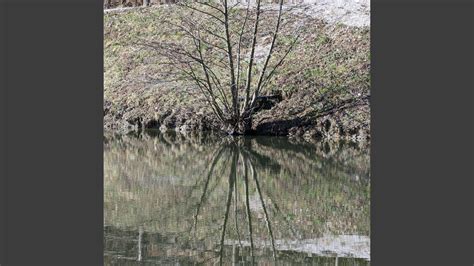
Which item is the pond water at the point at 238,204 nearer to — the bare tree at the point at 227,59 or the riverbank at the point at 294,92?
the riverbank at the point at 294,92

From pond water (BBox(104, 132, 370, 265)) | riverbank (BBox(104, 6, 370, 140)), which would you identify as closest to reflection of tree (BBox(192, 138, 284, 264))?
pond water (BBox(104, 132, 370, 265))

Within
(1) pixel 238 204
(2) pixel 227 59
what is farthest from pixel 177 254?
(2) pixel 227 59

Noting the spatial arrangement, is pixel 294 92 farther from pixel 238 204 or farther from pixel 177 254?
pixel 177 254

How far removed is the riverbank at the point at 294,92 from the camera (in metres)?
18.4

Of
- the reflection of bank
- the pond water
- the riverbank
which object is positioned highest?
the riverbank

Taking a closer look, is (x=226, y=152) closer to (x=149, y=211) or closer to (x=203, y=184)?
(x=203, y=184)

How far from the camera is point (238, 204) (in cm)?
993

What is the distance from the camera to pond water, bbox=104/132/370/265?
738cm

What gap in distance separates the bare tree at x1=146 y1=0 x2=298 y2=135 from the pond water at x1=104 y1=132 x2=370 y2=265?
1977 mm

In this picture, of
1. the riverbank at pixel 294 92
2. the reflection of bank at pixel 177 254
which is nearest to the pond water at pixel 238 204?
the reflection of bank at pixel 177 254

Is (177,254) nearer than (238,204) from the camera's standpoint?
Yes

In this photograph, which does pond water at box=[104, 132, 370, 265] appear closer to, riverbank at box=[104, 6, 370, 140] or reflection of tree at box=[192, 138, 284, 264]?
reflection of tree at box=[192, 138, 284, 264]

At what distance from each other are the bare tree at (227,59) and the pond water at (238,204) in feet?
6.49

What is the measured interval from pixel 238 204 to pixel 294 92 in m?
9.96
